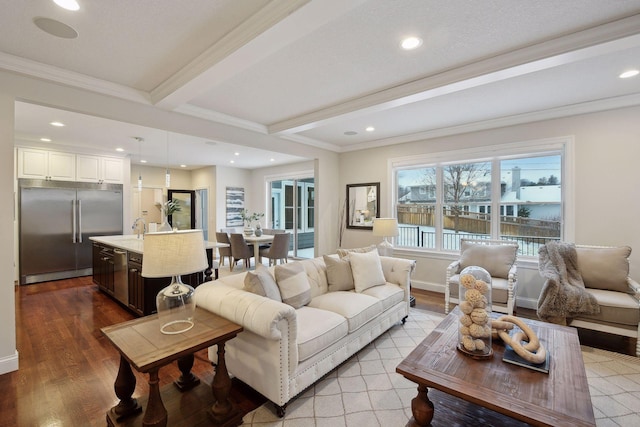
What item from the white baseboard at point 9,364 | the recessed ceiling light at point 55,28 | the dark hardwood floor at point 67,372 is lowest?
the dark hardwood floor at point 67,372

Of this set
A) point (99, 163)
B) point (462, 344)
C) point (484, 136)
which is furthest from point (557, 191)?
point (99, 163)

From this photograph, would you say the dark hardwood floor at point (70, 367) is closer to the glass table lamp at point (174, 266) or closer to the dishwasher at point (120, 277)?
the dishwasher at point (120, 277)

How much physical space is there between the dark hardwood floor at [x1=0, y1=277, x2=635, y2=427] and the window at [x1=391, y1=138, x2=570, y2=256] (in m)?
1.14

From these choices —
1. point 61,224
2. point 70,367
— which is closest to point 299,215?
point 61,224

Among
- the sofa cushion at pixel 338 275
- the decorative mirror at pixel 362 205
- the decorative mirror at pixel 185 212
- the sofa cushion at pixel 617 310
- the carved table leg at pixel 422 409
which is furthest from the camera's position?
the decorative mirror at pixel 185 212

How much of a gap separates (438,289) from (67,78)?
5.28m

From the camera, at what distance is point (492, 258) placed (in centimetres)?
375

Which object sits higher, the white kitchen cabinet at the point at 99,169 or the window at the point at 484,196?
the white kitchen cabinet at the point at 99,169

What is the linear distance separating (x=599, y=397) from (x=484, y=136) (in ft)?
10.9

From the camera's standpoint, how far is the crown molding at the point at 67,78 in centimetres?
236

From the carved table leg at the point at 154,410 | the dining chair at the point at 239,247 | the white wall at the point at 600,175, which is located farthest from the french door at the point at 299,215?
the carved table leg at the point at 154,410

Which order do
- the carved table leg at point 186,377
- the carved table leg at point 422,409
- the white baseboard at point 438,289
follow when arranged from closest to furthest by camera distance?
the carved table leg at point 422,409, the carved table leg at point 186,377, the white baseboard at point 438,289

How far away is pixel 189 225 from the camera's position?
8695mm

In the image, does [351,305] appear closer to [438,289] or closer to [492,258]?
[492,258]
